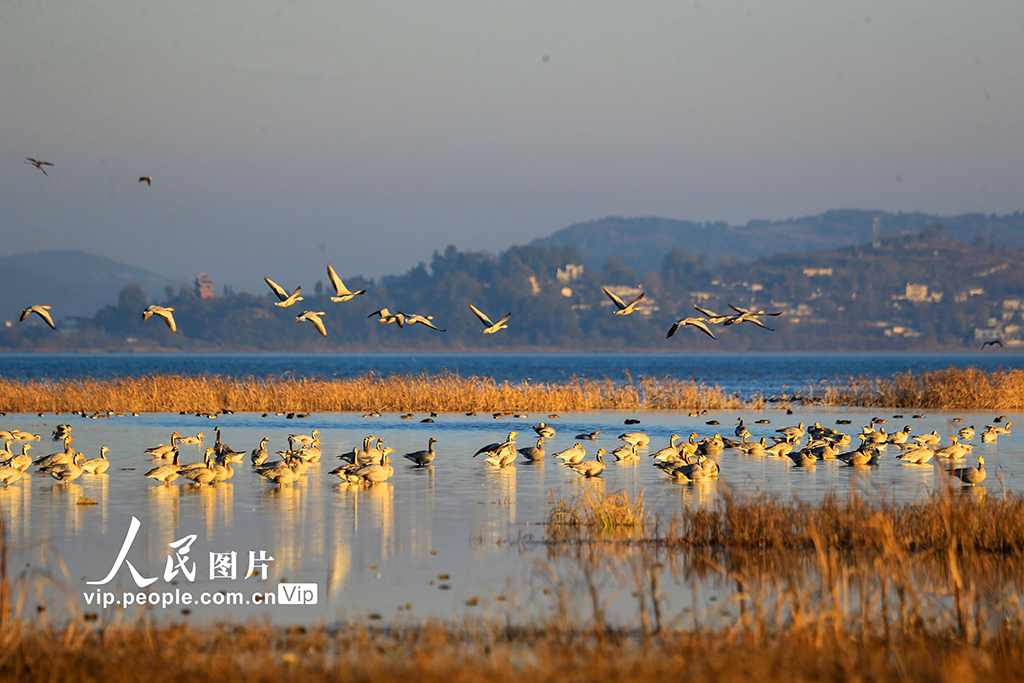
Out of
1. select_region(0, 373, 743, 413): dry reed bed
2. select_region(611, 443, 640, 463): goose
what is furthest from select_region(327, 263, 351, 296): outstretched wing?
select_region(0, 373, 743, 413): dry reed bed

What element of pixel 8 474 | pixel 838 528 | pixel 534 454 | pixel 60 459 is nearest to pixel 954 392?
pixel 534 454

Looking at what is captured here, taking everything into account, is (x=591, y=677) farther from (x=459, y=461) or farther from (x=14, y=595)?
(x=459, y=461)

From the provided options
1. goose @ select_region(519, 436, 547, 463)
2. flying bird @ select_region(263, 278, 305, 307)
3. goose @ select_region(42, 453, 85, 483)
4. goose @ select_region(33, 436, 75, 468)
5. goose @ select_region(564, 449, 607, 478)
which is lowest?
goose @ select_region(519, 436, 547, 463)

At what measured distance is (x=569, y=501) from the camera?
59.5ft

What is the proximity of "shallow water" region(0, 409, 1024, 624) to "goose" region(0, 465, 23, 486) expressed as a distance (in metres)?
0.21

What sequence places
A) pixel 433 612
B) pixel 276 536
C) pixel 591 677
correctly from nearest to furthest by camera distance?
1. pixel 591 677
2. pixel 433 612
3. pixel 276 536

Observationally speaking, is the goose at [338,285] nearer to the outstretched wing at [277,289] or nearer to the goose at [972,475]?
the outstretched wing at [277,289]

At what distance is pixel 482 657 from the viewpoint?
855 centimetres

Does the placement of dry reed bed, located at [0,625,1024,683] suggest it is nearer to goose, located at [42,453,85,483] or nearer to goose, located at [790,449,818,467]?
goose, located at [42,453,85,483]

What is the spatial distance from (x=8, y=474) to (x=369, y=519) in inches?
334

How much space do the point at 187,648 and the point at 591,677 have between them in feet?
11.2

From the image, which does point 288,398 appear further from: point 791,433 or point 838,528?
point 838,528

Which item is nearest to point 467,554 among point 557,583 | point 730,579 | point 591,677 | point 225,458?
point 557,583

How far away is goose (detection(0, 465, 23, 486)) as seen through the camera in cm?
2033
